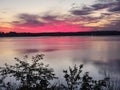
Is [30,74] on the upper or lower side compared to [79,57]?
upper

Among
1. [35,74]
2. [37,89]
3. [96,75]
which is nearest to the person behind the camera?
[37,89]

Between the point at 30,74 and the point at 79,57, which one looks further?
the point at 79,57

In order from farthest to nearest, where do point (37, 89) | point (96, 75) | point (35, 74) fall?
point (96, 75), point (35, 74), point (37, 89)

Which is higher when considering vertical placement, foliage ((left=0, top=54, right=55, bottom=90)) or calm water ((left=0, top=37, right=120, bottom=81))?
foliage ((left=0, top=54, right=55, bottom=90))

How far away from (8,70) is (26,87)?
64 centimetres

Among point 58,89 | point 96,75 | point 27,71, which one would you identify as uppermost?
point 27,71

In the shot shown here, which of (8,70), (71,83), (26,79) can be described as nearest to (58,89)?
(71,83)

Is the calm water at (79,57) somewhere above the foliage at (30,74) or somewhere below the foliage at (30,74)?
below

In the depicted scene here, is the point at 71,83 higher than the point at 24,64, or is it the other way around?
the point at 24,64

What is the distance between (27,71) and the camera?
647 cm

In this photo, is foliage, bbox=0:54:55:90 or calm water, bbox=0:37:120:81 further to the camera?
calm water, bbox=0:37:120:81

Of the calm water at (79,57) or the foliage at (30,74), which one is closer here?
the foliage at (30,74)

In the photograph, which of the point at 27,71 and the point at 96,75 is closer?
the point at 27,71

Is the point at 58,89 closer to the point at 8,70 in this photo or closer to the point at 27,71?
the point at 27,71
